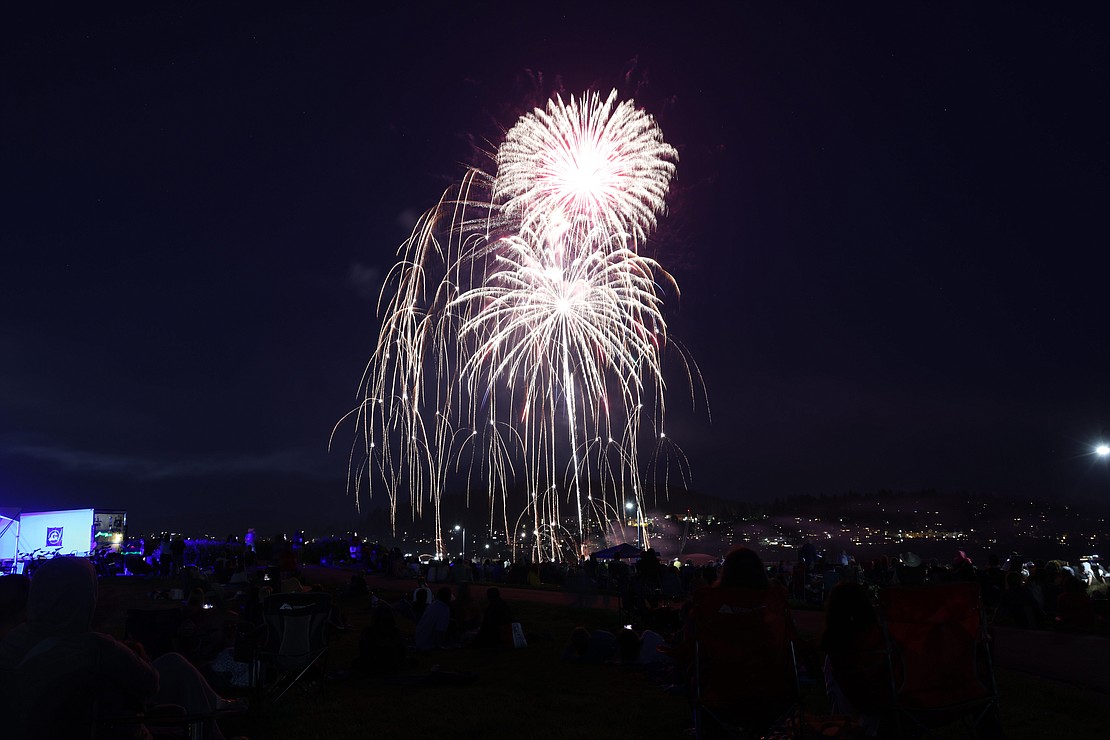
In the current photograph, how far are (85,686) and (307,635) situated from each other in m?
4.59

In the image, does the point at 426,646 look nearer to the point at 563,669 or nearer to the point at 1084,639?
the point at 563,669

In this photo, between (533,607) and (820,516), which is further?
(820,516)

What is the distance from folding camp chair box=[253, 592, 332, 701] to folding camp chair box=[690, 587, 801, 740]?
4.51 m

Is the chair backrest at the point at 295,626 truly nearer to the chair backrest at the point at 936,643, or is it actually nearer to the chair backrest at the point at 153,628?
the chair backrest at the point at 153,628

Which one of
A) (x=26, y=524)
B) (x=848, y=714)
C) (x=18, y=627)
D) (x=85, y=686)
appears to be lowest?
(x=848, y=714)

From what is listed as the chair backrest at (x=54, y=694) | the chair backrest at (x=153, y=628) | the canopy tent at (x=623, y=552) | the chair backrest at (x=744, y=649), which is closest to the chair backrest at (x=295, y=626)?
the chair backrest at (x=153, y=628)

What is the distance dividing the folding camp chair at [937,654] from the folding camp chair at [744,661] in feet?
2.08

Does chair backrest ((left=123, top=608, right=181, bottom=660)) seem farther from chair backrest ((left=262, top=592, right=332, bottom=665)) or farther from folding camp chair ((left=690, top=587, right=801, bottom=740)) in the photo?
folding camp chair ((left=690, top=587, right=801, bottom=740))

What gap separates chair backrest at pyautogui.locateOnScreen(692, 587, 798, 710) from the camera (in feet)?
14.3

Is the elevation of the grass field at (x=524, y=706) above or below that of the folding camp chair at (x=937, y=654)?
below

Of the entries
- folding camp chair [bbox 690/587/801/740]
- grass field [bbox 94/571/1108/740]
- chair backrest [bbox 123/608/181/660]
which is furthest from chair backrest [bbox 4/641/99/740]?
chair backrest [bbox 123/608/181/660]

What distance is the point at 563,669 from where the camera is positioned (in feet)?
29.6

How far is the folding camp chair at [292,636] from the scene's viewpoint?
7242mm

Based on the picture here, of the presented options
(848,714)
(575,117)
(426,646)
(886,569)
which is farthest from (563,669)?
(575,117)
